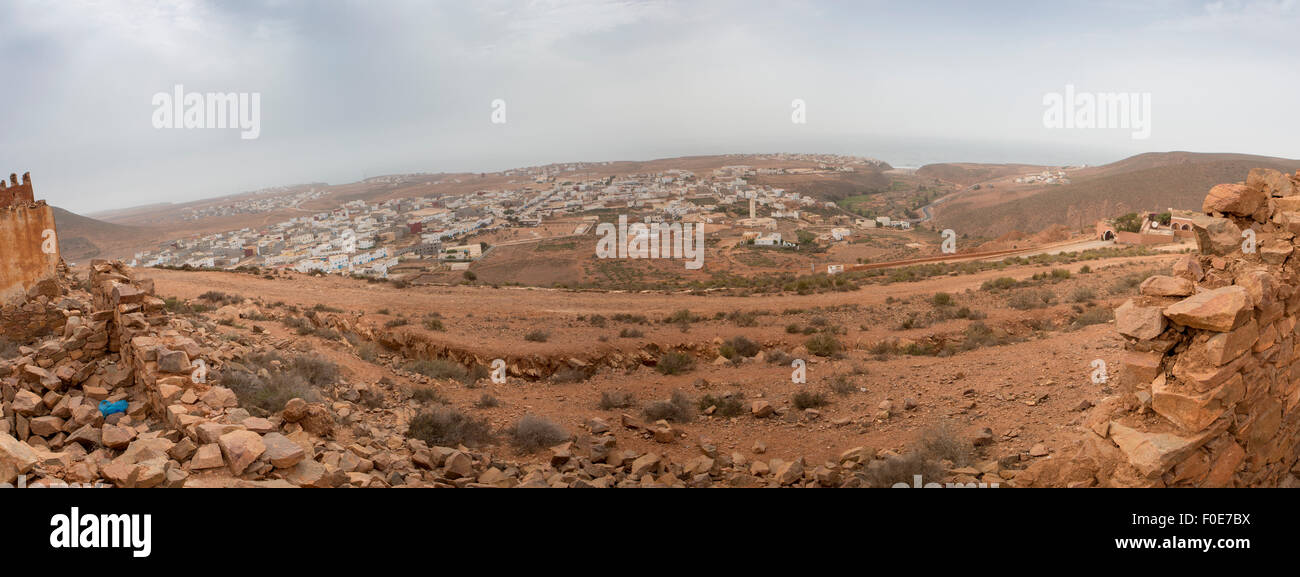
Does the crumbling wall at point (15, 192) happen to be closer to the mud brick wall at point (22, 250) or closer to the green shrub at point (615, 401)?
the mud brick wall at point (22, 250)

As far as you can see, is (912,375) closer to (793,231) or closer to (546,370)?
(546,370)

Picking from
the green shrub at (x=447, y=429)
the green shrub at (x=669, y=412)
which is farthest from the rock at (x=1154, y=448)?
the green shrub at (x=447, y=429)

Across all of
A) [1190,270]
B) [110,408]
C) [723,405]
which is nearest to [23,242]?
[110,408]

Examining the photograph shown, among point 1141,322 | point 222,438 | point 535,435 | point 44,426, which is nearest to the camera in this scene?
point 1141,322

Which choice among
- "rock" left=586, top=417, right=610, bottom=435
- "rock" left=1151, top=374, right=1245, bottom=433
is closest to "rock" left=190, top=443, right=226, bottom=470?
"rock" left=586, top=417, right=610, bottom=435

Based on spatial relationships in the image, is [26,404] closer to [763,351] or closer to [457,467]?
[457,467]

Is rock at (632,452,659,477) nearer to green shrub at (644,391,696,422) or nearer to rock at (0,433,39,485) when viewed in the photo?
green shrub at (644,391,696,422)

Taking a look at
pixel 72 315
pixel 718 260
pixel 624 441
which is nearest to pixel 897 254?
pixel 718 260
